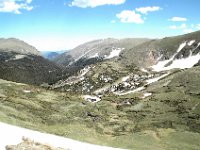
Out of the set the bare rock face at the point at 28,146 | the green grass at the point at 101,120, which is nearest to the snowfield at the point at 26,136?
the bare rock face at the point at 28,146

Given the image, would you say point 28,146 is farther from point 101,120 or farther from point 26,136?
point 101,120

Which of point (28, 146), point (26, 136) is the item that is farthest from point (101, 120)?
point (28, 146)

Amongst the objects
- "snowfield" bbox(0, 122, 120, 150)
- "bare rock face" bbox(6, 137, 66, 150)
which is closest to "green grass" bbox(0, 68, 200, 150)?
"snowfield" bbox(0, 122, 120, 150)

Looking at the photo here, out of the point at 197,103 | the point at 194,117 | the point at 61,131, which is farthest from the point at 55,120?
the point at 197,103

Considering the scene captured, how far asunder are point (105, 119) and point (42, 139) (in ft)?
225

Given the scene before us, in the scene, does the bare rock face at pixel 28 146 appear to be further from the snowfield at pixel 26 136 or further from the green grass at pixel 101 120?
the green grass at pixel 101 120

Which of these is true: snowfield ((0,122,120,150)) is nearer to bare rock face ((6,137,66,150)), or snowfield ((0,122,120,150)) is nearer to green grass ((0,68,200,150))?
bare rock face ((6,137,66,150))

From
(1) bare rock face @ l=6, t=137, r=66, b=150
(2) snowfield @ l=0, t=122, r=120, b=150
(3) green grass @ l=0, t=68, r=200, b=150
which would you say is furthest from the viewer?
(3) green grass @ l=0, t=68, r=200, b=150

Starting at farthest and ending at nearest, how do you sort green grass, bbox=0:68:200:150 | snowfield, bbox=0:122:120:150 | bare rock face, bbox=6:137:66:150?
green grass, bbox=0:68:200:150 → snowfield, bbox=0:122:120:150 → bare rock face, bbox=6:137:66:150

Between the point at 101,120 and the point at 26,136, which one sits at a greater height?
the point at 26,136

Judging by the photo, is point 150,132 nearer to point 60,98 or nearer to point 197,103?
point 60,98

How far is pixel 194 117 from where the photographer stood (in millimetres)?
136750

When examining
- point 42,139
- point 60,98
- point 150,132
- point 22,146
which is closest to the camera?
point 22,146

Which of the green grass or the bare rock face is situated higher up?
the bare rock face
